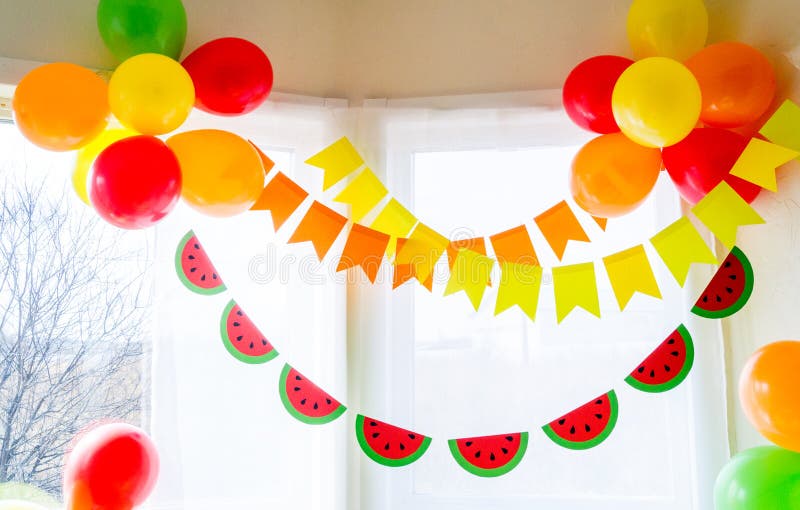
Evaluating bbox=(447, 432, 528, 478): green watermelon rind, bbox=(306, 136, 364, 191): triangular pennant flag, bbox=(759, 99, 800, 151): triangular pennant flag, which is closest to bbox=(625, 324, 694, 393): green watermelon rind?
bbox=(447, 432, 528, 478): green watermelon rind

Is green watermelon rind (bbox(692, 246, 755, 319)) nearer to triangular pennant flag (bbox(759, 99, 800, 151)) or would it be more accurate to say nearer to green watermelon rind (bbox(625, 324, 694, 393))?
green watermelon rind (bbox(625, 324, 694, 393))

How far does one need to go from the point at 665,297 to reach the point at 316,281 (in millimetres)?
1084

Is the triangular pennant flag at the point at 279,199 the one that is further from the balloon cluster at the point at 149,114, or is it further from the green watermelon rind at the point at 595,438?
the green watermelon rind at the point at 595,438

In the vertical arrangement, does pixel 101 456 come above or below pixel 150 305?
below

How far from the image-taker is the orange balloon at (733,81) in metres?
1.73

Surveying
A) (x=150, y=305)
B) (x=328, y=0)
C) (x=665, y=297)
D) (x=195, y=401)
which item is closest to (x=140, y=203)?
(x=150, y=305)

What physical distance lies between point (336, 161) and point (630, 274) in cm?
88

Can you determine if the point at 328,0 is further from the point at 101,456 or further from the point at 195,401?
the point at 101,456

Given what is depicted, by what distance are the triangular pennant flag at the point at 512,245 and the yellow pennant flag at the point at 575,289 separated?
121 millimetres

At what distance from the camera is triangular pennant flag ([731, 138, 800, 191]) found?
5.56 ft

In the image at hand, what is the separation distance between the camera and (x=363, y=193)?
191 cm

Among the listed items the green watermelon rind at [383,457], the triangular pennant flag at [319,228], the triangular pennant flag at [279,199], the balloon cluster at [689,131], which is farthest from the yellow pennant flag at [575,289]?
the triangular pennant flag at [279,199]

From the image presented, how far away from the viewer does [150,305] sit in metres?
1.98

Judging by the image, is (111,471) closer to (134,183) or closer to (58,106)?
(134,183)
